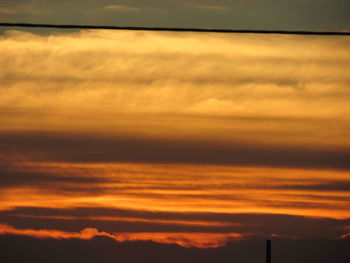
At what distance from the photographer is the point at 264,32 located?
13492 millimetres

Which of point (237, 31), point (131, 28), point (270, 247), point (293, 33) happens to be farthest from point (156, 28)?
point (270, 247)

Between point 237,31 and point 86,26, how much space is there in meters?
2.34

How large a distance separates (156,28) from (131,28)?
0.42m

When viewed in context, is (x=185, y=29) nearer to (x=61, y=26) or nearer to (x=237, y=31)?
(x=237, y=31)

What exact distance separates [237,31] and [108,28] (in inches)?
78.9

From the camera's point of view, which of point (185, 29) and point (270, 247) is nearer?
point (185, 29)

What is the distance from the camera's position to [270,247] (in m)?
29.8

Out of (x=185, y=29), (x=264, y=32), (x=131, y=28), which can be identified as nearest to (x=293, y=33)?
(x=264, y=32)

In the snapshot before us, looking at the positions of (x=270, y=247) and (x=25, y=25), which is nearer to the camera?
(x=25, y=25)

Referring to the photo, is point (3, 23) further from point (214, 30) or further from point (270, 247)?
point (270, 247)

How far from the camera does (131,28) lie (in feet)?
44.2

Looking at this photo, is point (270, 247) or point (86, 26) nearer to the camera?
point (86, 26)

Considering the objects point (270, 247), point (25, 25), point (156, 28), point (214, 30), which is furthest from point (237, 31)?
point (270, 247)

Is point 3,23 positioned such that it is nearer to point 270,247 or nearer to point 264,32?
point 264,32
